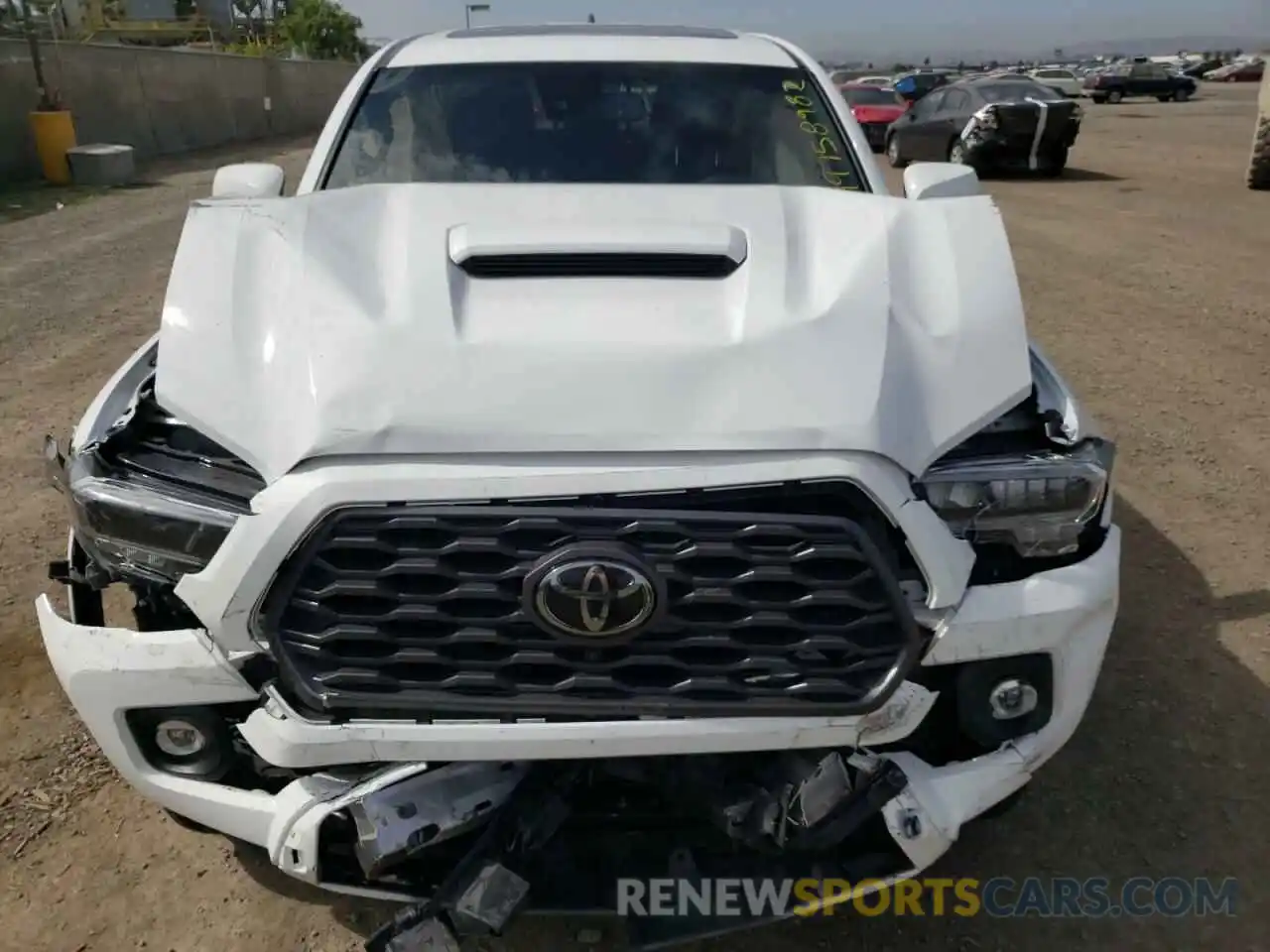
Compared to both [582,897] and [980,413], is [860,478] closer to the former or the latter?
[980,413]

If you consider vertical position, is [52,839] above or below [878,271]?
below

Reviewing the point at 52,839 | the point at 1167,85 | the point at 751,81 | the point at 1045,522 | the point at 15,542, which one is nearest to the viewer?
the point at 1045,522

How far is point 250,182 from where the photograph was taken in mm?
3121

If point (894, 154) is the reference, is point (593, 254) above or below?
above

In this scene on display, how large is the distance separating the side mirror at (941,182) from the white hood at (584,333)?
486 millimetres

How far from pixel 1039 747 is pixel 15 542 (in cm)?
384

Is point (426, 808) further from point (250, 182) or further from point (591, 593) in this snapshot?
point (250, 182)

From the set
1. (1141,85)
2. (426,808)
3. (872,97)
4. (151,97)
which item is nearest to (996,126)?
(872,97)

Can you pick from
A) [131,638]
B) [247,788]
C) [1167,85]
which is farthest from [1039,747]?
[1167,85]

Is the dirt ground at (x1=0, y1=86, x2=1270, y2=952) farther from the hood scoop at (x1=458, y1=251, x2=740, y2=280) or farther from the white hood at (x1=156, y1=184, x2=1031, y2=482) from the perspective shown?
the hood scoop at (x1=458, y1=251, x2=740, y2=280)

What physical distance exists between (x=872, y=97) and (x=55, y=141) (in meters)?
17.1

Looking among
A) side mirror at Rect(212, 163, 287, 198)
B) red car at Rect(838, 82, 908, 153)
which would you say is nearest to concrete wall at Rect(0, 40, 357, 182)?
red car at Rect(838, 82, 908, 153)

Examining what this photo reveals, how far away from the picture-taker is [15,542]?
425 cm

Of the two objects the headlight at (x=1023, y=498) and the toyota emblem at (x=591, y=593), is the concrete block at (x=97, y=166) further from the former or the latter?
the headlight at (x=1023, y=498)
